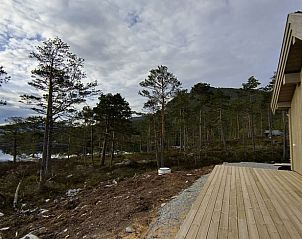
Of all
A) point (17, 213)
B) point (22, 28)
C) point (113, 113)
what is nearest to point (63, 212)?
point (17, 213)

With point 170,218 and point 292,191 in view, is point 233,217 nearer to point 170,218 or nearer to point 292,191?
point 170,218

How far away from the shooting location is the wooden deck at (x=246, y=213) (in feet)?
8.55

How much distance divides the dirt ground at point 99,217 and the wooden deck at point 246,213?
1.21 metres

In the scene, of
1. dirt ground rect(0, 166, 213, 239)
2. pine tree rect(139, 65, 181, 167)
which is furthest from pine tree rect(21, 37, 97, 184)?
pine tree rect(139, 65, 181, 167)

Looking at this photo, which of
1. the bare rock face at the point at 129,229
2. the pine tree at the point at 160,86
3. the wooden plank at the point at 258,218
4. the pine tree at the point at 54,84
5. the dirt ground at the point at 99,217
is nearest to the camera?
the wooden plank at the point at 258,218

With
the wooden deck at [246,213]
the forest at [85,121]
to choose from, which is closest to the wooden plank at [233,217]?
the wooden deck at [246,213]

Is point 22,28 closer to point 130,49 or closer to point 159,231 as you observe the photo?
point 130,49

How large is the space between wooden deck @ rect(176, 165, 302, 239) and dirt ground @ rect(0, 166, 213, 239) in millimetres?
1208

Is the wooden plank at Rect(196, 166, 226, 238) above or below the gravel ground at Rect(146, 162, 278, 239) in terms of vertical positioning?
above

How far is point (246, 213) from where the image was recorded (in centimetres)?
327

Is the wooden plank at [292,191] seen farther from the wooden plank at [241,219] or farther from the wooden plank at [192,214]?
the wooden plank at [192,214]

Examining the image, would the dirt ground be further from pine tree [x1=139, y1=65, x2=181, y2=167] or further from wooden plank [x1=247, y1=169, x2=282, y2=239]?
pine tree [x1=139, y1=65, x2=181, y2=167]

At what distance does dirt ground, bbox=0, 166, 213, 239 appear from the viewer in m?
4.74

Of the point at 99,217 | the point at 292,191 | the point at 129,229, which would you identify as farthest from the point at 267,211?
Answer: the point at 99,217
